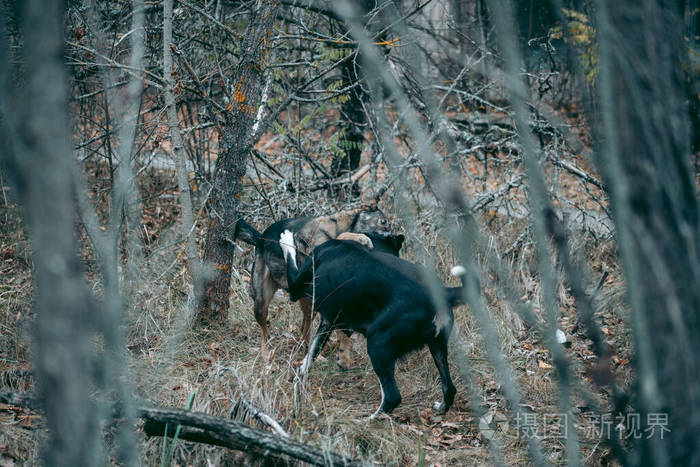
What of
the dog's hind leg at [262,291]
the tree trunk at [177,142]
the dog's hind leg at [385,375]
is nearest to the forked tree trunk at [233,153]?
the tree trunk at [177,142]

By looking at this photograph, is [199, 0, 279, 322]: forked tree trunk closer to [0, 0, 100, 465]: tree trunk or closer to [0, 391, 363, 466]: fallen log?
[0, 391, 363, 466]: fallen log

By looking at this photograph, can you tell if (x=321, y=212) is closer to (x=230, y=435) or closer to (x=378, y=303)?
(x=378, y=303)

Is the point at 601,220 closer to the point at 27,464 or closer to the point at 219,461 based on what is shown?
the point at 219,461

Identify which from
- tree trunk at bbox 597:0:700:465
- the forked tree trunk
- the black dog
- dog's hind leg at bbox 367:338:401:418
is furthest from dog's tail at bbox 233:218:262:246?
tree trunk at bbox 597:0:700:465

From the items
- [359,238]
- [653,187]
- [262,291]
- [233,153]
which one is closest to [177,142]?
[233,153]

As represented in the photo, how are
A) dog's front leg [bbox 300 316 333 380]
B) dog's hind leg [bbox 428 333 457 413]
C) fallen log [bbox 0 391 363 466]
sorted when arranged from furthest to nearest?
dog's front leg [bbox 300 316 333 380] → dog's hind leg [bbox 428 333 457 413] → fallen log [bbox 0 391 363 466]

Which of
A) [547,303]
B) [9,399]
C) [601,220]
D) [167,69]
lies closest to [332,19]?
[167,69]

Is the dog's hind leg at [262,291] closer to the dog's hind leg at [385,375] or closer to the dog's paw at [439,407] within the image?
the dog's hind leg at [385,375]

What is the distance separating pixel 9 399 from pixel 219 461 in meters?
1.28

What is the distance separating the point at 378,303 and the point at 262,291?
1336 millimetres

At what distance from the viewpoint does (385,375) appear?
4.26 m

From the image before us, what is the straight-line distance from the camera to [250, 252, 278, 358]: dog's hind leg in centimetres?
532

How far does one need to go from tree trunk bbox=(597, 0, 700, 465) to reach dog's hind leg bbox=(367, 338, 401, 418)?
8.88ft

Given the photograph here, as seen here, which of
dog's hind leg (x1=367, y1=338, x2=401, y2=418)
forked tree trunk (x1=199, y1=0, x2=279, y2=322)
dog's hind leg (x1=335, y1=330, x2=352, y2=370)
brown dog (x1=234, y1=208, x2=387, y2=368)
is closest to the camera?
dog's hind leg (x1=367, y1=338, x2=401, y2=418)
